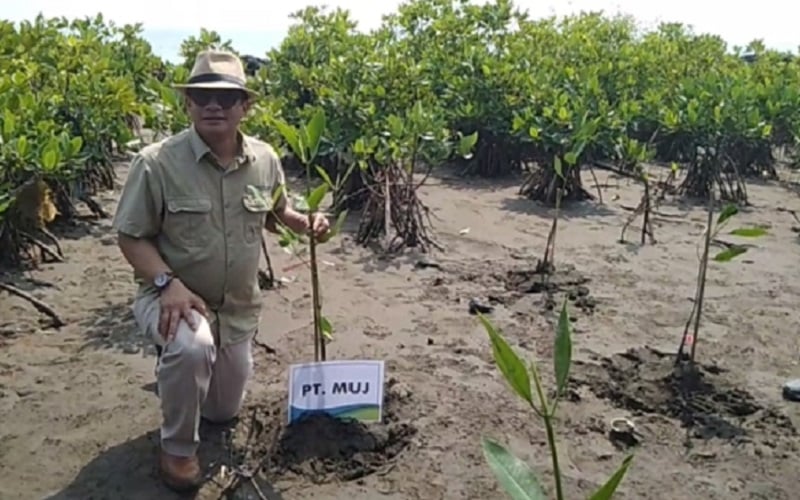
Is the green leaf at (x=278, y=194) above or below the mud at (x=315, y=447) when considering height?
above

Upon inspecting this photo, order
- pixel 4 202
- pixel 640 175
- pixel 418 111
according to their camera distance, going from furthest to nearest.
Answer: pixel 640 175, pixel 418 111, pixel 4 202

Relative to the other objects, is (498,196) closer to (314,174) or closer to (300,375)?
(314,174)

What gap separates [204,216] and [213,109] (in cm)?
30

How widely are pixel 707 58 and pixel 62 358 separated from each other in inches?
333

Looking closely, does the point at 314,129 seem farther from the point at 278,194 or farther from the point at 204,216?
the point at 204,216

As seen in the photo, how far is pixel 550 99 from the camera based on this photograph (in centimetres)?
716

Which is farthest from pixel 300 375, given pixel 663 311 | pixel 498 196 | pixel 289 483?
Result: pixel 498 196

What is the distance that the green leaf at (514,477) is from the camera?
37.3 inches

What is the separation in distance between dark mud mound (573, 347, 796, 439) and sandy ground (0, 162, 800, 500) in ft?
0.04

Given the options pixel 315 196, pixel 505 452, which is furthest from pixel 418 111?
pixel 505 452

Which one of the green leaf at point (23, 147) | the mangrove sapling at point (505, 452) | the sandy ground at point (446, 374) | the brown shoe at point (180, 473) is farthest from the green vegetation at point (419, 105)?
the mangrove sapling at point (505, 452)

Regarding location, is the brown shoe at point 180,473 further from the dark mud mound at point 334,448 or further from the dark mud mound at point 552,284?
the dark mud mound at point 552,284

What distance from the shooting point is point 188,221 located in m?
2.59

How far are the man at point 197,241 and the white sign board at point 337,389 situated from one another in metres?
0.22
